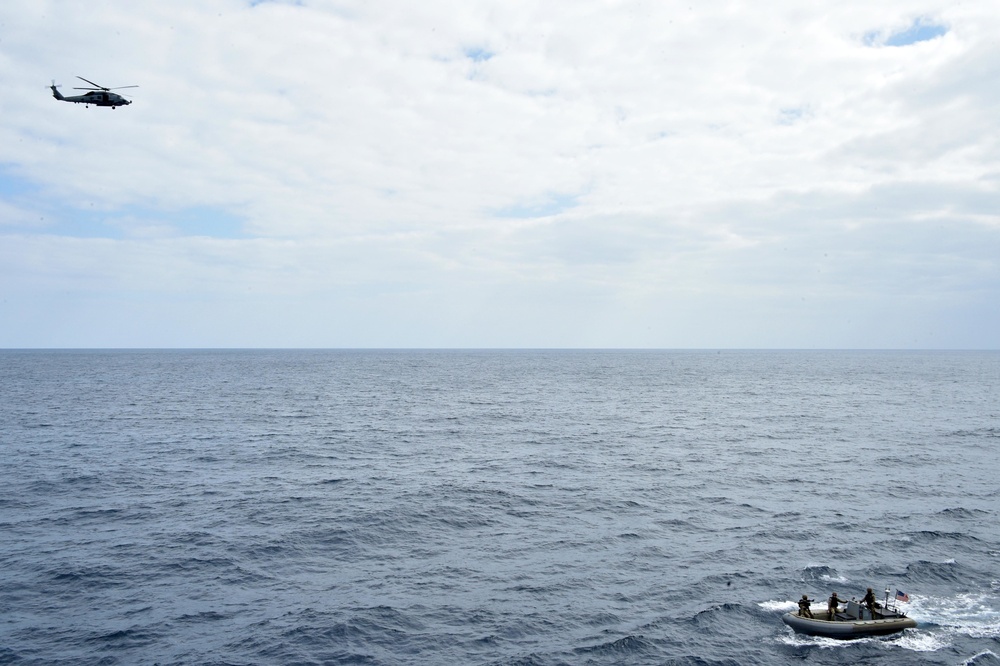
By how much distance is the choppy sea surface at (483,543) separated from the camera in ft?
115

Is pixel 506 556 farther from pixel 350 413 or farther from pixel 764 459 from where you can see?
pixel 350 413

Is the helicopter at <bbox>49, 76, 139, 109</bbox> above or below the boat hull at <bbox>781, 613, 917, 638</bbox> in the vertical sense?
above

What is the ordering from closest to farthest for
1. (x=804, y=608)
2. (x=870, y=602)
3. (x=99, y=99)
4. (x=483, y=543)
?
1. (x=804, y=608)
2. (x=870, y=602)
3. (x=483, y=543)
4. (x=99, y=99)

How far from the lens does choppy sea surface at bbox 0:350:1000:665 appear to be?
35.1 m

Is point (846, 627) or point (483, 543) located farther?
point (483, 543)

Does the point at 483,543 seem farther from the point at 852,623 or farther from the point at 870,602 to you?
the point at 870,602

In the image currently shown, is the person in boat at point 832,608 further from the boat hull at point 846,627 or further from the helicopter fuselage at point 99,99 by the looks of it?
the helicopter fuselage at point 99,99

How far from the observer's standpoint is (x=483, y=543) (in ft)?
163

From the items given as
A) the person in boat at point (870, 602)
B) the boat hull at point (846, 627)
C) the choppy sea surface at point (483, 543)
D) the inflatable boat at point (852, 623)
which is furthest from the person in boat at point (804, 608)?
the person in boat at point (870, 602)

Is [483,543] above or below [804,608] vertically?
below

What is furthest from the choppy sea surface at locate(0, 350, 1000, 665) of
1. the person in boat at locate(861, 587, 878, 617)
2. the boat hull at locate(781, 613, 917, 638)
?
the person in boat at locate(861, 587, 878, 617)

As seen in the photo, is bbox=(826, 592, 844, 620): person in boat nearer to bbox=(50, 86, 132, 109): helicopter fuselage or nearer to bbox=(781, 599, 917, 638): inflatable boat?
bbox=(781, 599, 917, 638): inflatable boat

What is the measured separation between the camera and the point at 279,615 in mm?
37594

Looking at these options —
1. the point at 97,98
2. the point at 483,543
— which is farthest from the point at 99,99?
the point at 483,543
